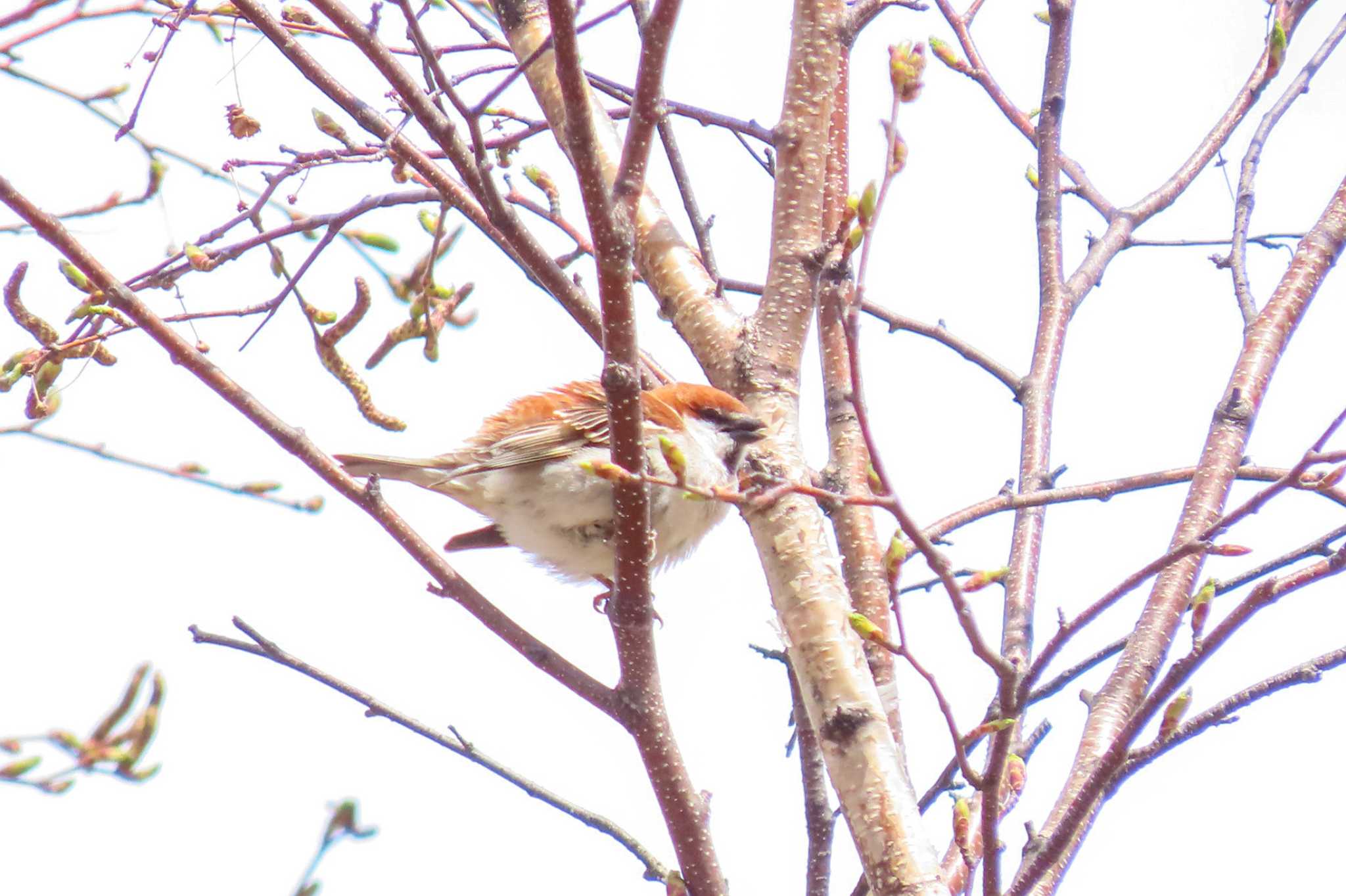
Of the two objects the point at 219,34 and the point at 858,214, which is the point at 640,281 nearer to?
the point at 219,34

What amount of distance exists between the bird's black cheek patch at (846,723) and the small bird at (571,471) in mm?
1408

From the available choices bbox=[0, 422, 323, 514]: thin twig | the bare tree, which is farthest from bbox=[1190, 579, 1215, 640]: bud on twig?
bbox=[0, 422, 323, 514]: thin twig

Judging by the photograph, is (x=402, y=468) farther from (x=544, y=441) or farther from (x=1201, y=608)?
(x=1201, y=608)

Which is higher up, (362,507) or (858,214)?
(858,214)

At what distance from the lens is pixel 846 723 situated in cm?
253

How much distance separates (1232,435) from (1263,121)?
1400 millimetres

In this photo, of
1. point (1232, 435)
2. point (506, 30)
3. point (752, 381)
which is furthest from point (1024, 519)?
point (506, 30)

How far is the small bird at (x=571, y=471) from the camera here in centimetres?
404

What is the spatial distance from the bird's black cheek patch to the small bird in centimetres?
141

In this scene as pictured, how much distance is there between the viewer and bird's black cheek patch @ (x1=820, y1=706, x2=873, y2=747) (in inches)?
99.3

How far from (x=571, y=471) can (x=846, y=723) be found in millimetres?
1732

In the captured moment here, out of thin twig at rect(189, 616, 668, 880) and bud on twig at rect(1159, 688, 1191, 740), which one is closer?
bud on twig at rect(1159, 688, 1191, 740)

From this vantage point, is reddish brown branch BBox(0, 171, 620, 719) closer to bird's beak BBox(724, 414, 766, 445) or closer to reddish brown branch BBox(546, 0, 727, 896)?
reddish brown branch BBox(546, 0, 727, 896)

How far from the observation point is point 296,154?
3.48 meters
